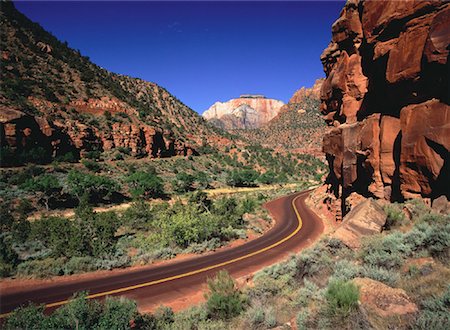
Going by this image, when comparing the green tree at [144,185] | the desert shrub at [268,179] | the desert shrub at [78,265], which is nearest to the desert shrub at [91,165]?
the green tree at [144,185]

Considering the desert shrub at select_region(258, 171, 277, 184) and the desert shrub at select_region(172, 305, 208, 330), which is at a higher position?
the desert shrub at select_region(172, 305, 208, 330)

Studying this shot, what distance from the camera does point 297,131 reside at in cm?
12850

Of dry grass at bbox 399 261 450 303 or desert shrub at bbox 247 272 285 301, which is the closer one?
dry grass at bbox 399 261 450 303

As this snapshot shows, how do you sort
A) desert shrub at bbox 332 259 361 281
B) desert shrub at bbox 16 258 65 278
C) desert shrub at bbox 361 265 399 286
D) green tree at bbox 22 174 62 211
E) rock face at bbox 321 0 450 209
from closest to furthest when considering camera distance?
desert shrub at bbox 361 265 399 286, desert shrub at bbox 332 259 361 281, rock face at bbox 321 0 450 209, desert shrub at bbox 16 258 65 278, green tree at bbox 22 174 62 211

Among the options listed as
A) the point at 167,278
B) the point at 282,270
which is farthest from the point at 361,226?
the point at 167,278

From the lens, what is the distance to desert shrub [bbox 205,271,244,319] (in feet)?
26.1

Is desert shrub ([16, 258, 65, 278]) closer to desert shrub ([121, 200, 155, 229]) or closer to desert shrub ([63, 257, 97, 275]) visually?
desert shrub ([63, 257, 97, 275])

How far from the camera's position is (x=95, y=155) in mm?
54375

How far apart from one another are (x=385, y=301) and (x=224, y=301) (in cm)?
452

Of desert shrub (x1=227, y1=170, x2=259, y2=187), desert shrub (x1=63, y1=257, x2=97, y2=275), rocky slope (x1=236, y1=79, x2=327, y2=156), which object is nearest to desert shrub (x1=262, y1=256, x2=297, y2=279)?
desert shrub (x1=63, y1=257, x2=97, y2=275)

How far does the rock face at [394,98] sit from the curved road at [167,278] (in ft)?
24.3

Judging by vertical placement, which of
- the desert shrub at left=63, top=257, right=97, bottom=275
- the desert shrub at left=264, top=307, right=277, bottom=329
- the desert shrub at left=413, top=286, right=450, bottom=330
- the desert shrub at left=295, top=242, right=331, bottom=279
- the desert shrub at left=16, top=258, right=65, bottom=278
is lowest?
the desert shrub at left=63, top=257, right=97, bottom=275

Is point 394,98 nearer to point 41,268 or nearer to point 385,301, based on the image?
point 385,301

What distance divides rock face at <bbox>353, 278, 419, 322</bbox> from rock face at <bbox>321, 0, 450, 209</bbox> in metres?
8.86
